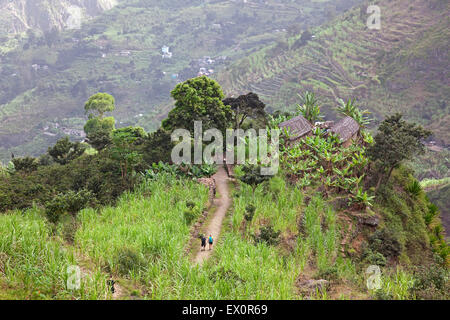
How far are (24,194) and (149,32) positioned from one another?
19724 cm

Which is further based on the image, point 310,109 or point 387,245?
point 310,109

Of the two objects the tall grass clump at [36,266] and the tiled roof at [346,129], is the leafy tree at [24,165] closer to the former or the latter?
the tall grass clump at [36,266]

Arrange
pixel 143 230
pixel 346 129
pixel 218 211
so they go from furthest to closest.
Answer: pixel 346 129, pixel 218 211, pixel 143 230

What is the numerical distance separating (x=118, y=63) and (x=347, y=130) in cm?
14980

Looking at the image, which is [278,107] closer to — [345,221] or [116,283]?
[345,221]

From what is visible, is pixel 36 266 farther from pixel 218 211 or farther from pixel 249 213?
pixel 218 211

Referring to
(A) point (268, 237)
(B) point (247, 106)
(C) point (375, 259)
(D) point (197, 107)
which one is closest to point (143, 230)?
(A) point (268, 237)

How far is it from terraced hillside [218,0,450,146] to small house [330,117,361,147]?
156 feet

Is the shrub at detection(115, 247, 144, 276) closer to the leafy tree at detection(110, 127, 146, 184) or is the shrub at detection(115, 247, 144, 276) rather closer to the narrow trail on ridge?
the narrow trail on ridge

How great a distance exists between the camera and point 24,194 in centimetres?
1548

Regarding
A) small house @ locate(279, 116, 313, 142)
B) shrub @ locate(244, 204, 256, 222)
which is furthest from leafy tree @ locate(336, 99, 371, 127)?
shrub @ locate(244, 204, 256, 222)

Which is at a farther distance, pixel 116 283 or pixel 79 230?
pixel 79 230

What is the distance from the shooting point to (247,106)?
25.1 meters

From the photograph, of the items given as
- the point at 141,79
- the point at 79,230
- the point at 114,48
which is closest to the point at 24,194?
the point at 79,230
